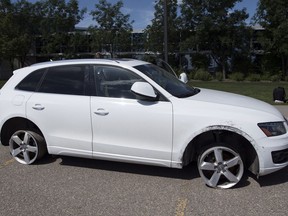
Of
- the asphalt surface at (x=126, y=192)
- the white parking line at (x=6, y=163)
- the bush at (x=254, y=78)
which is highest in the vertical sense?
the asphalt surface at (x=126, y=192)

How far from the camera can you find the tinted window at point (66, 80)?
5.35m

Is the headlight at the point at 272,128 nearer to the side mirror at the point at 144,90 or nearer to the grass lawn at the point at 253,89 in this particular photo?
the side mirror at the point at 144,90

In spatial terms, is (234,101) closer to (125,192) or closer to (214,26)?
(125,192)

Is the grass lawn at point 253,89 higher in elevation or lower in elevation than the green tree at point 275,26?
lower

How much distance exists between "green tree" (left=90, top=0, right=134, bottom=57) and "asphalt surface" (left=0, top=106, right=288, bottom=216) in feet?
128

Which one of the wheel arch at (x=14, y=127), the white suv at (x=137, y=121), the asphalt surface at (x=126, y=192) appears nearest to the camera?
the asphalt surface at (x=126, y=192)

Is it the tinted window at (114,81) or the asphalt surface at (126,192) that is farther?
the tinted window at (114,81)

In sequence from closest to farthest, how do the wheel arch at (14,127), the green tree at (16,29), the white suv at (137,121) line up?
the white suv at (137,121) → the wheel arch at (14,127) → the green tree at (16,29)

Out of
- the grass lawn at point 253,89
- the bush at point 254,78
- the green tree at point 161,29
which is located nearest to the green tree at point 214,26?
the green tree at point 161,29

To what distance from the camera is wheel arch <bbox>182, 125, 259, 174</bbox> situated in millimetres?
4574

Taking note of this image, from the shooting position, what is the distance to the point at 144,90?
15.6 feet

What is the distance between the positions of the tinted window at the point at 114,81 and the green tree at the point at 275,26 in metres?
35.3

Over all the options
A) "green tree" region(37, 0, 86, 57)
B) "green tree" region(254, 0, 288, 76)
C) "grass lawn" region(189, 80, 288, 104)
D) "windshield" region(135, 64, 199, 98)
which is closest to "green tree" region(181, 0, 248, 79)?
"green tree" region(254, 0, 288, 76)

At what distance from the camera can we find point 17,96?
18.5 feet
